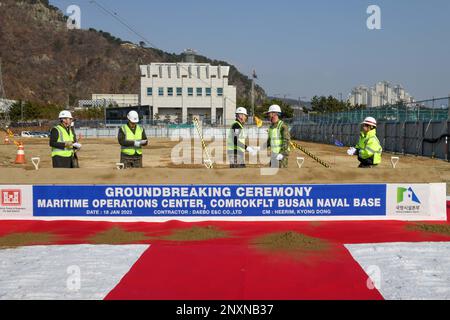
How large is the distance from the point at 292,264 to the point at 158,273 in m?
1.74

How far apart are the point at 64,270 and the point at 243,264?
2.29 metres

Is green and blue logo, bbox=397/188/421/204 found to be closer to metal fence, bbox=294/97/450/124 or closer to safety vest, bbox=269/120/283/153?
safety vest, bbox=269/120/283/153

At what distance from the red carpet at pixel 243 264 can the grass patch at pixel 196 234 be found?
23cm

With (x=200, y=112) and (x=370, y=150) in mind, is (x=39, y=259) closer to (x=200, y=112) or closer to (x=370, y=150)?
(x=370, y=150)

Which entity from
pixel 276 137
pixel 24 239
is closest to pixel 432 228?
pixel 276 137

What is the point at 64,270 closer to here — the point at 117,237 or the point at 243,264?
the point at 117,237

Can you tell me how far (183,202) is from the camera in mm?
9680

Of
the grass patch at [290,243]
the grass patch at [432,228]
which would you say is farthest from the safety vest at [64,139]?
the grass patch at [432,228]

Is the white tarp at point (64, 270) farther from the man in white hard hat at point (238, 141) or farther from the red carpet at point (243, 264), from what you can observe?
the man in white hard hat at point (238, 141)

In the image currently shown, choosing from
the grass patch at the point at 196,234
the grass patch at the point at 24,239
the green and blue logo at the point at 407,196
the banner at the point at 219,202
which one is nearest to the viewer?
the grass patch at the point at 24,239

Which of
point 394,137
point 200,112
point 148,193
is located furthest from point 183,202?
point 200,112

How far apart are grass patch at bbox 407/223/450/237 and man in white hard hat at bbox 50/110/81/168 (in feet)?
23.1

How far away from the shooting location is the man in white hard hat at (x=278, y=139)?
11.5 meters

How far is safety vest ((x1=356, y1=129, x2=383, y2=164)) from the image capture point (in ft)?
36.7
